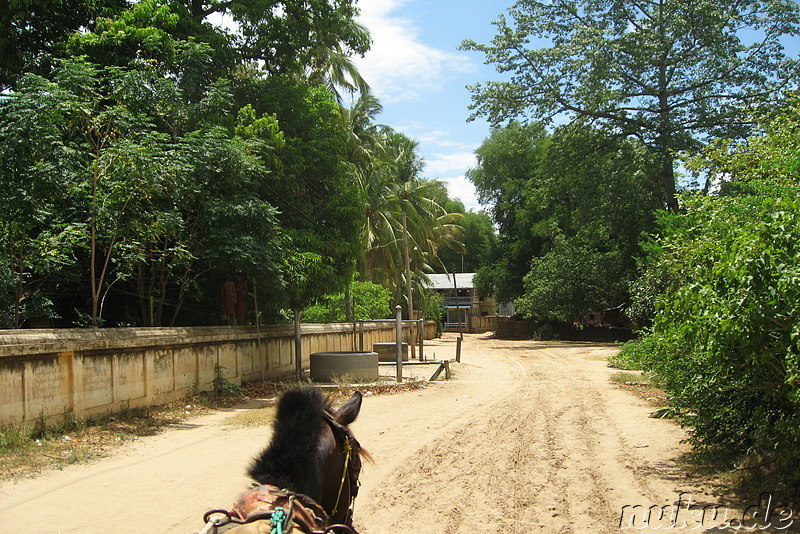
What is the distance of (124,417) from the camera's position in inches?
390

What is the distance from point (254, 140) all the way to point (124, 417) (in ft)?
21.4

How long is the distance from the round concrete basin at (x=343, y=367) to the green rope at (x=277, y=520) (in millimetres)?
13733

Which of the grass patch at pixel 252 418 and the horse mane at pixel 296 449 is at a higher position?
the horse mane at pixel 296 449

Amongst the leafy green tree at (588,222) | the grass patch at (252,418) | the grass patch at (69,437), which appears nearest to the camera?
the grass patch at (69,437)

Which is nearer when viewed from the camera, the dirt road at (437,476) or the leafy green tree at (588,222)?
the dirt road at (437,476)

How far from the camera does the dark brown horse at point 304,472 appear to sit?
2.27 metres

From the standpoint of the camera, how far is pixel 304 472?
259 centimetres

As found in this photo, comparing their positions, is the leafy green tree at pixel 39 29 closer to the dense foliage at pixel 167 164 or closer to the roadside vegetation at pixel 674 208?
the dense foliage at pixel 167 164

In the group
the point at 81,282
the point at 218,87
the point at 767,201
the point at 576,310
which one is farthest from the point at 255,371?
the point at 576,310

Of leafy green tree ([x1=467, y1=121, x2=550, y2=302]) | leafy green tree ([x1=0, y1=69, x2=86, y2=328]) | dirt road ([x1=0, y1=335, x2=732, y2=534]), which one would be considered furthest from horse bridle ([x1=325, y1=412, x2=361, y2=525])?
leafy green tree ([x1=467, y1=121, x2=550, y2=302])

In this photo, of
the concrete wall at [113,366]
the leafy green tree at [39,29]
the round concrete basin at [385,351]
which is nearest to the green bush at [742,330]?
the concrete wall at [113,366]

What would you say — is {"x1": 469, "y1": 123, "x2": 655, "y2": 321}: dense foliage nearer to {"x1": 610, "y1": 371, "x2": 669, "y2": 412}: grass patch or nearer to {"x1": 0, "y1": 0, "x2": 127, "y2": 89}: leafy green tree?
{"x1": 610, "y1": 371, "x2": 669, "y2": 412}: grass patch

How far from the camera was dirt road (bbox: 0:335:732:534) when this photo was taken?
5.43 meters

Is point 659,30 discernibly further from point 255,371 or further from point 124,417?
point 124,417
